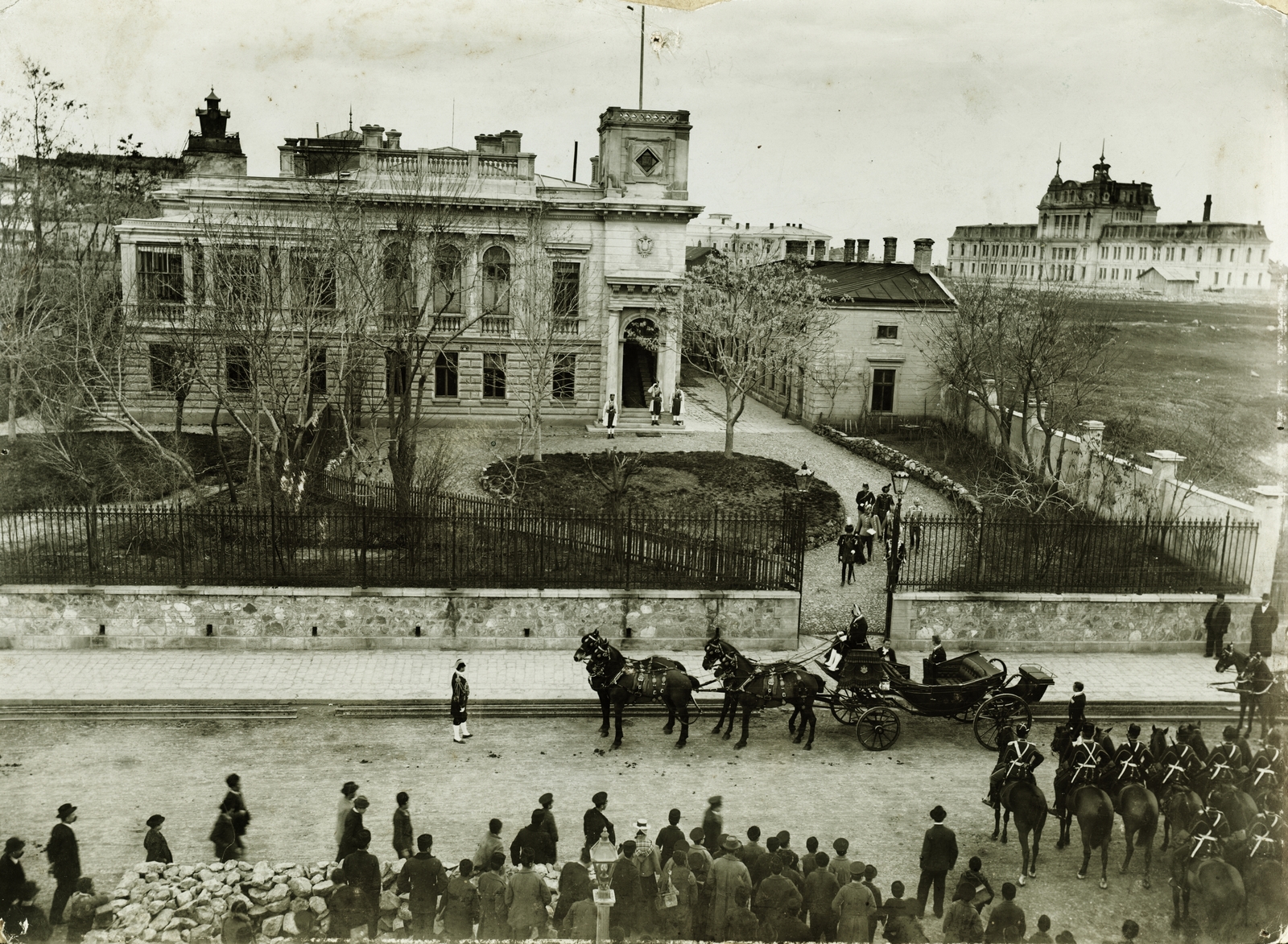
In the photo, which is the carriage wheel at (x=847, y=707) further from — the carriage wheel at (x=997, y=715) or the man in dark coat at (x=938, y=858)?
the man in dark coat at (x=938, y=858)

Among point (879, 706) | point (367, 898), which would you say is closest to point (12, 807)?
point (367, 898)

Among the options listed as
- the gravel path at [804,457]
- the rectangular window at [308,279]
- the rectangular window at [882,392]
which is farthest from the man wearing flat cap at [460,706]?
the rectangular window at [882,392]

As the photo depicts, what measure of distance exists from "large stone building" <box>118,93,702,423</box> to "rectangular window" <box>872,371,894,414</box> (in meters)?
8.37

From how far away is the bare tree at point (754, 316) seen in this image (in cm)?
3503

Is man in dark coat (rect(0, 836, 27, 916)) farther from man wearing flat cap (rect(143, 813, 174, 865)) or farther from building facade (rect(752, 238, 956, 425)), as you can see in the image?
building facade (rect(752, 238, 956, 425))

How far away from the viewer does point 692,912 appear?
10.4 m

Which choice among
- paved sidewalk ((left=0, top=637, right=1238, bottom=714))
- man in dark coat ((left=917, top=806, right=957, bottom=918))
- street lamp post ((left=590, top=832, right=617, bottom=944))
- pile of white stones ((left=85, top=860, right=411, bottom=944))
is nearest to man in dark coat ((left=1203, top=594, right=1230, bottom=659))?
paved sidewalk ((left=0, top=637, right=1238, bottom=714))

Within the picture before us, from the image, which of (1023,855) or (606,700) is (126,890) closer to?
(606,700)

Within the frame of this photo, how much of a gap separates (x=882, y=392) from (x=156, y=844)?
34491 millimetres

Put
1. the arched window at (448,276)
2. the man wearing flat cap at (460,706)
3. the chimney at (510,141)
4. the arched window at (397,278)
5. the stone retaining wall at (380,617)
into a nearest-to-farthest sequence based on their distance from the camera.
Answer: the man wearing flat cap at (460,706)
the stone retaining wall at (380,617)
the arched window at (397,278)
the arched window at (448,276)
the chimney at (510,141)

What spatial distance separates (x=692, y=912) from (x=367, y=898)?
10.0ft

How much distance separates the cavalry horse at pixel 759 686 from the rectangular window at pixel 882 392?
27713 mm

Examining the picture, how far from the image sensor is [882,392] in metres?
41.8

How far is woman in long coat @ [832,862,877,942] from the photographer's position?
32.5 feet
